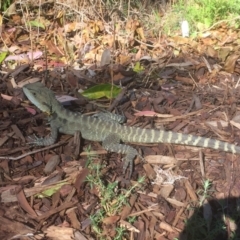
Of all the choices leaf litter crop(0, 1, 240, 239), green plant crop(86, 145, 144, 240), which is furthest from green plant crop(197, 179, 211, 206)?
green plant crop(86, 145, 144, 240)

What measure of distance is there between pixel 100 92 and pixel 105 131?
0.74 meters

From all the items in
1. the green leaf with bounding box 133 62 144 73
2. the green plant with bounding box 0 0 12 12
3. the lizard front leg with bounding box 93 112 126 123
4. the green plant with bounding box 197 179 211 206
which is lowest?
the green leaf with bounding box 133 62 144 73

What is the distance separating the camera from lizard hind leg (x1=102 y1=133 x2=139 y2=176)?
180 inches

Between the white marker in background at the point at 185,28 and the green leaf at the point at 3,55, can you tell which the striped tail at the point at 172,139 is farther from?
the white marker in background at the point at 185,28

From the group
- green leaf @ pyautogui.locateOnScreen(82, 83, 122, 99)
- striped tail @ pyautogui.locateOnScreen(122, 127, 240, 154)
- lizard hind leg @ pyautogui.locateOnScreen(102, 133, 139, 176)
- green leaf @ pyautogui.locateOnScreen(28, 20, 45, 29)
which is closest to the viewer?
lizard hind leg @ pyautogui.locateOnScreen(102, 133, 139, 176)

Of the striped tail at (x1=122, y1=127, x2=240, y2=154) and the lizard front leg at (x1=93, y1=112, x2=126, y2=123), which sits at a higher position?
the striped tail at (x1=122, y1=127, x2=240, y2=154)

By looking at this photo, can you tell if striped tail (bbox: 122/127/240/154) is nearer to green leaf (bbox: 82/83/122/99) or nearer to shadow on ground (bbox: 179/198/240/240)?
shadow on ground (bbox: 179/198/240/240)

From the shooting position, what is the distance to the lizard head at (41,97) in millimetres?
5203

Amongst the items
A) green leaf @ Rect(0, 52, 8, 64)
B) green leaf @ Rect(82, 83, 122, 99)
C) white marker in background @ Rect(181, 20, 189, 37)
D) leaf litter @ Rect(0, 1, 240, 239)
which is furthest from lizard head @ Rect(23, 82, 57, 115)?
white marker in background @ Rect(181, 20, 189, 37)

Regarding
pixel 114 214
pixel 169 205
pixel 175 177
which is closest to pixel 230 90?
pixel 175 177

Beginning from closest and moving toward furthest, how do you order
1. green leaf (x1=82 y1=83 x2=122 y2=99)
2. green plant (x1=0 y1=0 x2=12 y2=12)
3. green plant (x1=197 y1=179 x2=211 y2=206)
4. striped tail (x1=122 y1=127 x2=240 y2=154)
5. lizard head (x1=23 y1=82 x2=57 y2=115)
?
green plant (x1=197 y1=179 x2=211 y2=206), striped tail (x1=122 y1=127 x2=240 y2=154), lizard head (x1=23 y1=82 x2=57 y2=115), green leaf (x1=82 y1=83 x2=122 y2=99), green plant (x1=0 y1=0 x2=12 y2=12)

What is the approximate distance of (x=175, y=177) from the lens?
14.6ft

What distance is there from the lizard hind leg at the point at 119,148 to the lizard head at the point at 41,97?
0.78 m

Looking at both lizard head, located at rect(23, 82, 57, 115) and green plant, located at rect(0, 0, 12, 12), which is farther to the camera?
green plant, located at rect(0, 0, 12, 12)
